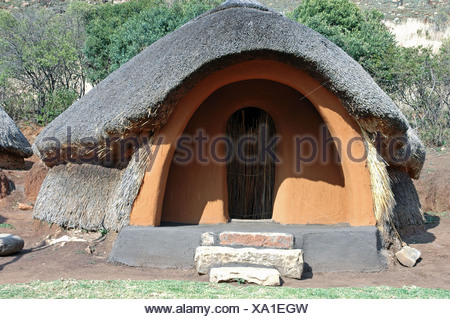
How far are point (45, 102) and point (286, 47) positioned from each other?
16.8 metres

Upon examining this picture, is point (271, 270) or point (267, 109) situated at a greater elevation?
point (267, 109)

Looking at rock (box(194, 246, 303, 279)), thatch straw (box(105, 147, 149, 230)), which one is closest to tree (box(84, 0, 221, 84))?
thatch straw (box(105, 147, 149, 230))

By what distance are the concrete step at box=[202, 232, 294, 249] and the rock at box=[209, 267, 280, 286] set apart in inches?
20.6

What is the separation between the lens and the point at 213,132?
663 cm

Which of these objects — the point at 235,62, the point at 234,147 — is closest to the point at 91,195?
the point at 234,147

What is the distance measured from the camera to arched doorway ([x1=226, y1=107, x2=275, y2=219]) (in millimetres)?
7137

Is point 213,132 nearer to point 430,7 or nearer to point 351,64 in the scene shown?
point 351,64

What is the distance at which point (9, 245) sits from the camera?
20.0 feet

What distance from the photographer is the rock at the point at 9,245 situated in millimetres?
6027

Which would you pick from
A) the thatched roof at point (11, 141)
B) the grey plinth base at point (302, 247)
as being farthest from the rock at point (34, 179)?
the grey plinth base at point (302, 247)

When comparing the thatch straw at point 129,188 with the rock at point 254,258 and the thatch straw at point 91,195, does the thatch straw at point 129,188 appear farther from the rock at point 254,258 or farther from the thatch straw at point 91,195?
the rock at point 254,258

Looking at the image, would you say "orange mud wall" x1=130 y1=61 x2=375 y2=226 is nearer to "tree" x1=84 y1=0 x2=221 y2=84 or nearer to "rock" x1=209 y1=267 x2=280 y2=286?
"rock" x1=209 y1=267 x2=280 y2=286

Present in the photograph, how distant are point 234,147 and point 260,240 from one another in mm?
2099
